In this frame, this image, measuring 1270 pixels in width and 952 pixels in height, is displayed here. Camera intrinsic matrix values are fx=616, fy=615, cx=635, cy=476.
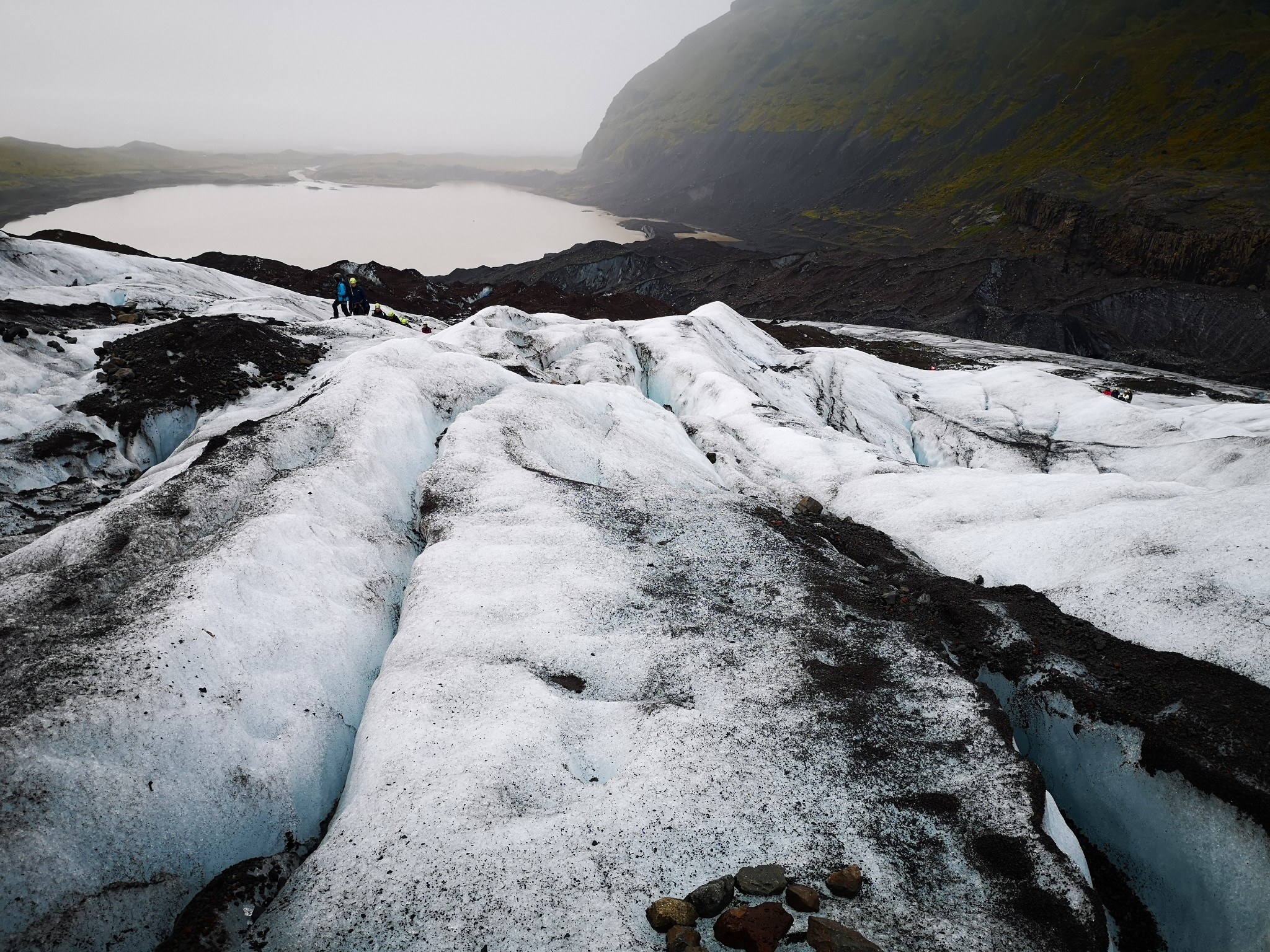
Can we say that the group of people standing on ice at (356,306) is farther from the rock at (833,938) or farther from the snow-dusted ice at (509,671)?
the rock at (833,938)

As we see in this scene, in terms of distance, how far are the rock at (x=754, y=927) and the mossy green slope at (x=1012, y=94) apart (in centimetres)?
8392

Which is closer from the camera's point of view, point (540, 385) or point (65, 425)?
point (65, 425)

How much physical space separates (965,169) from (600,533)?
118m

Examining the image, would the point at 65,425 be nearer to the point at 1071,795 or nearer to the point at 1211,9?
the point at 1071,795

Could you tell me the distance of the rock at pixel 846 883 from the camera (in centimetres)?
624

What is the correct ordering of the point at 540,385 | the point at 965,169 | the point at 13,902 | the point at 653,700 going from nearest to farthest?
the point at 13,902
the point at 653,700
the point at 540,385
the point at 965,169

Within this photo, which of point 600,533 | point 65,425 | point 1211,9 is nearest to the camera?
point 600,533

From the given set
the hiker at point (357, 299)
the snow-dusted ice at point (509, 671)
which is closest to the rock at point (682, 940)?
the snow-dusted ice at point (509, 671)

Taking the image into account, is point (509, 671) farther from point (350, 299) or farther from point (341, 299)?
point (350, 299)

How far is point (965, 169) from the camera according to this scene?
102500mm

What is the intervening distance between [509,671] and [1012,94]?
5591 inches

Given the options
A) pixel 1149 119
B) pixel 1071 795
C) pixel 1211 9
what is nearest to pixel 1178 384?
pixel 1071 795

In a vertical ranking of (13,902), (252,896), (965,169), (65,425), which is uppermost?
(965,169)

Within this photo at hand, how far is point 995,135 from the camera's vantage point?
105m
